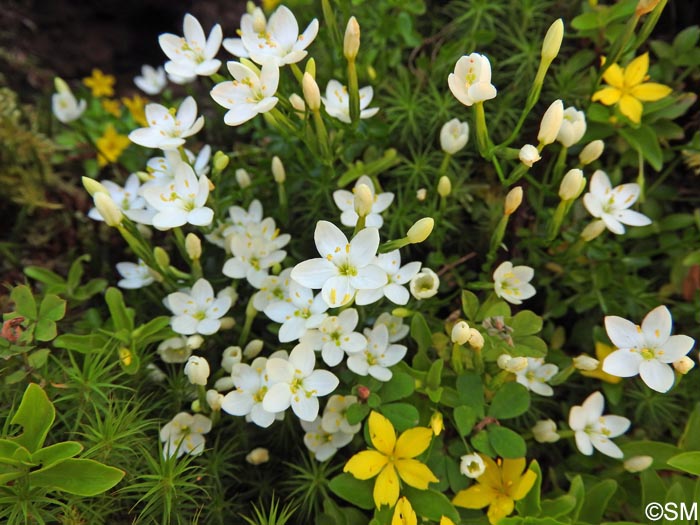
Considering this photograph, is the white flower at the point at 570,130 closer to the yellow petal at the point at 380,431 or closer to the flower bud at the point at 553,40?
the flower bud at the point at 553,40

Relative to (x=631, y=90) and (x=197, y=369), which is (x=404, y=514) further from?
(x=631, y=90)

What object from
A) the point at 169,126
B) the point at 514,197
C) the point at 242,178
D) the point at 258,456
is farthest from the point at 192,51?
the point at 258,456

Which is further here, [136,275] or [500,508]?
[136,275]

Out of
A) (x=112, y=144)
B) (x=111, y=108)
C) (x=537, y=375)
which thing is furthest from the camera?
(x=111, y=108)

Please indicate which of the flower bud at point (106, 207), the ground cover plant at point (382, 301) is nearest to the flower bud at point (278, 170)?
the ground cover plant at point (382, 301)

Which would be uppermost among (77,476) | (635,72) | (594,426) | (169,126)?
(169,126)

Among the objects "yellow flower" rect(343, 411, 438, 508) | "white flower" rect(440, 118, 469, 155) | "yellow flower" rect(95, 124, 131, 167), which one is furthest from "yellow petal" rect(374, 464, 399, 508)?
"yellow flower" rect(95, 124, 131, 167)

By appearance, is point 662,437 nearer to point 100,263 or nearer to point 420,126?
point 420,126
